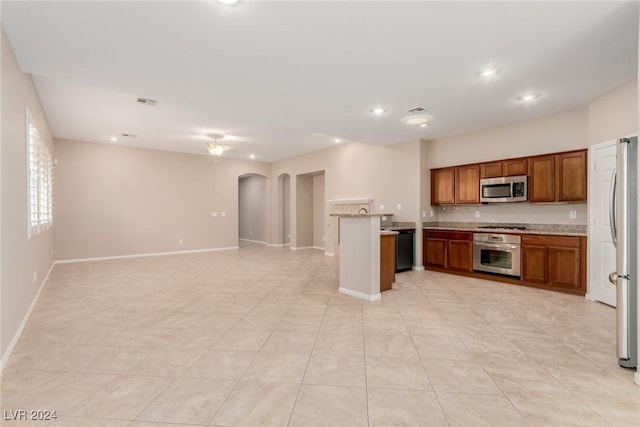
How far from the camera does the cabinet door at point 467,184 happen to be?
5.70m

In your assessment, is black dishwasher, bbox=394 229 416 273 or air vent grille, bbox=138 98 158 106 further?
black dishwasher, bbox=394 229 416 273

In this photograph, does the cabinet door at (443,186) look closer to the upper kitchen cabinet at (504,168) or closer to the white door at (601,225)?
the upper kitchen cabinet at (504,168)

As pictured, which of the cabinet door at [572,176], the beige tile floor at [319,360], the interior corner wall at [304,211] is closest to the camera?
the beige tile floor at [319,360]

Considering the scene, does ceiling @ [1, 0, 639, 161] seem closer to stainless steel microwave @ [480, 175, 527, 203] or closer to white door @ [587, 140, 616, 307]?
white door @ [587, 140, 616, 307]

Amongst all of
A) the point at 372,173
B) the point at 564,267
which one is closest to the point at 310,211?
the point at 372,173

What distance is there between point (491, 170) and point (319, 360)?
187 inches

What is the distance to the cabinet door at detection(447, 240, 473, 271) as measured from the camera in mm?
5570

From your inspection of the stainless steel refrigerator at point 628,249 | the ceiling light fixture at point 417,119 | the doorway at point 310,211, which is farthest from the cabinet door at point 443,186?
the doorway at point 310,211

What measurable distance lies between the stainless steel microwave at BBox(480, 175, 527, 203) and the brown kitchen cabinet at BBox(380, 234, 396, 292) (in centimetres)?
213

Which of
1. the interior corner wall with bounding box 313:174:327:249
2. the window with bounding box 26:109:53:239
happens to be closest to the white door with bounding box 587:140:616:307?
the interior corner wall with bounding box 313:174:327:249

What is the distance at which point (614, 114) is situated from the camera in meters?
3.87

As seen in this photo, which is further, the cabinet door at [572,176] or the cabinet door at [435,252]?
the cabinet door at [435,252]

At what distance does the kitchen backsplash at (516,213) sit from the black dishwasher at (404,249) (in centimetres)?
59

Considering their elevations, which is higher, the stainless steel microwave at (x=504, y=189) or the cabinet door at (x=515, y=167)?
the cabinet door at (x=515, y=167)
